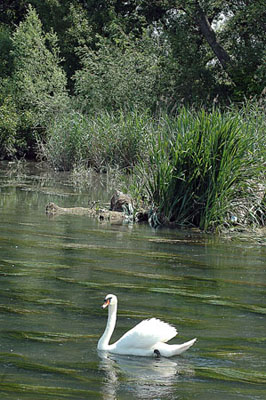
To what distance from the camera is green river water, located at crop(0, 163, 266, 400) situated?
6.35 meters

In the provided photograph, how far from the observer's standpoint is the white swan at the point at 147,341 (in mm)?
6859

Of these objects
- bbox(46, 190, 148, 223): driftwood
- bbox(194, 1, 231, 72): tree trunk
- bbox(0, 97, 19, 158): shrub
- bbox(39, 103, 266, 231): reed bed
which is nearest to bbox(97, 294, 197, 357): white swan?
bbox(39, 103, 266, 231): reed bed

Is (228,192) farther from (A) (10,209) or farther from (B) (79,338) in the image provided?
(B) (79,338)

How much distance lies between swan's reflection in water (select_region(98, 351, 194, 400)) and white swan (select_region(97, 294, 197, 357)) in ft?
0.19

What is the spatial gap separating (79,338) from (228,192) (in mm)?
8607

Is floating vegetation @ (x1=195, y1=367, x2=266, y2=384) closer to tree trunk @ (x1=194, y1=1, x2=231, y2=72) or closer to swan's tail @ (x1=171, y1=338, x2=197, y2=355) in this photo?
swan's tail @ (x1=171, y1=338, x2=197, y2=355)

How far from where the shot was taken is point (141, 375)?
21.5 feet

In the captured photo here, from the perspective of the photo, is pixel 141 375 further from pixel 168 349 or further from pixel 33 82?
pixel 33 82

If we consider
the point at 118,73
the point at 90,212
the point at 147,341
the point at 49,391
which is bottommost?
the point at 49,391

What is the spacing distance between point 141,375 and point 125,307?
2386mm

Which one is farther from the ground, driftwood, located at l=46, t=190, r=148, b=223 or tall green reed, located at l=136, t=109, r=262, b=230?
tall green reed, located at l=136, t=109, r=262, b=230

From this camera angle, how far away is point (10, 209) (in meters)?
18.0

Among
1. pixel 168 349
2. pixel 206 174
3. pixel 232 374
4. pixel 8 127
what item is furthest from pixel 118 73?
pixel 232 374

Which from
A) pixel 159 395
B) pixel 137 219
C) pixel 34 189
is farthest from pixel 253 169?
pixel 159 395
